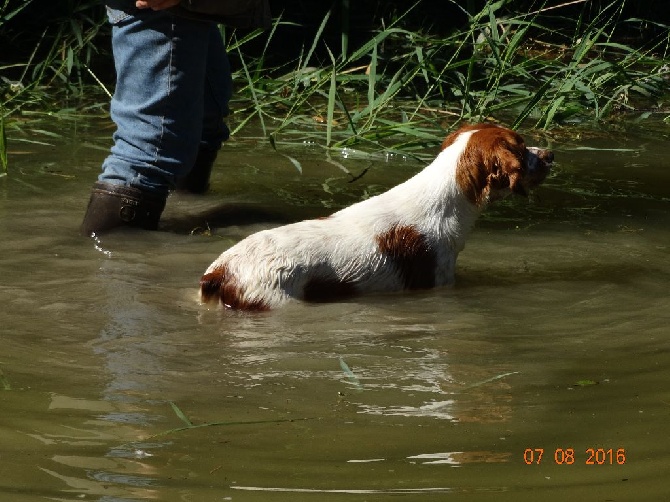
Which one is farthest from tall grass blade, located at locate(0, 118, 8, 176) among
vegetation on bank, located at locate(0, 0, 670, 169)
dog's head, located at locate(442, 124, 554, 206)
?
dog's head, located at locate(442, 124, 554, 206)

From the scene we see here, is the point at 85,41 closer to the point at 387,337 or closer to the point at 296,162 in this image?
→ the point at 296,162

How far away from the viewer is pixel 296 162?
596cm

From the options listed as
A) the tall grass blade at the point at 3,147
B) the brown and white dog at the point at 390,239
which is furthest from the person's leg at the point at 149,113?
the brown and white dog at the point at 390,239

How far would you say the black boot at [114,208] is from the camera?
16.7ft

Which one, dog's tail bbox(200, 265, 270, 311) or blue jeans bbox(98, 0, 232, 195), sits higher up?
blue jeans bbox(98, 0, 232, 195)

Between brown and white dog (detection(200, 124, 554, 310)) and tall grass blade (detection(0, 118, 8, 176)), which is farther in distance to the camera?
tall grass blade (detection(0, 118, 8, 176))

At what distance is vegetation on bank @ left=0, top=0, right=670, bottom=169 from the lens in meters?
6.58

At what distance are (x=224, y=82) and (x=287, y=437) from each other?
3.11 meters

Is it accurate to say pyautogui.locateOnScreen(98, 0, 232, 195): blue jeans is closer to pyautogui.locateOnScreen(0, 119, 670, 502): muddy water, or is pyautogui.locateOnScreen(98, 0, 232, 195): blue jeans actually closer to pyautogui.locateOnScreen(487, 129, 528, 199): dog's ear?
pyautogui.locateOnScreen(0, 119, 670, 502): muddy water

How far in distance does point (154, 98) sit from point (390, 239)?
1216 mm

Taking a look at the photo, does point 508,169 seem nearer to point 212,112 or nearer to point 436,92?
point 212,112
